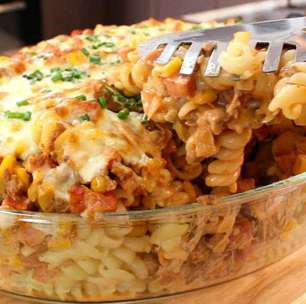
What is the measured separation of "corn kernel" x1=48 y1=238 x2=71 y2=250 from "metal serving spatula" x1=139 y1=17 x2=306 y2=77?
35cm

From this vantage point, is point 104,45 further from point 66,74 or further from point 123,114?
point 123,114

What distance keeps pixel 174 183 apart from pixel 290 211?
242 mm

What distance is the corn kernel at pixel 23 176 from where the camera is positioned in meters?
1.12

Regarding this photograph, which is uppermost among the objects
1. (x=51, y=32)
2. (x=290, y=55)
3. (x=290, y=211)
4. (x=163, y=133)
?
(x=290, y=55)

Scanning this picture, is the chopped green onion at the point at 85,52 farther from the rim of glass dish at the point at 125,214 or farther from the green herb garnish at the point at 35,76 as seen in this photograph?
the rim of glass dish at the point at 125,214

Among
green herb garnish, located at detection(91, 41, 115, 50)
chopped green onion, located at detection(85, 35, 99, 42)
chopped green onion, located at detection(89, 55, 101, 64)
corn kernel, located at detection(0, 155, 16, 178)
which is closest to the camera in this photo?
corn kernel, located at detection(0, 155, 16, 178)

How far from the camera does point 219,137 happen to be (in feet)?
3.59

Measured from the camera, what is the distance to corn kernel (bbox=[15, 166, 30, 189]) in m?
1.12

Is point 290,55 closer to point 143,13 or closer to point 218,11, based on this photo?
point 218,11

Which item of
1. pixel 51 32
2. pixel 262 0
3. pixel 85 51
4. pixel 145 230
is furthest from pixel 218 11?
pixel 145 230

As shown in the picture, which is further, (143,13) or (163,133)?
(143,13)

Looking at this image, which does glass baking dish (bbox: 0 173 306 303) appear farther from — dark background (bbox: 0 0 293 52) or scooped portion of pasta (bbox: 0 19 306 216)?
dark background (bbox: 0 0 293 52)

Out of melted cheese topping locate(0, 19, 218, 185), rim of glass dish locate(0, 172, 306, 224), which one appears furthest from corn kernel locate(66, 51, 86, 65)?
rim of glass dish locate(0, 172, 306, 224)

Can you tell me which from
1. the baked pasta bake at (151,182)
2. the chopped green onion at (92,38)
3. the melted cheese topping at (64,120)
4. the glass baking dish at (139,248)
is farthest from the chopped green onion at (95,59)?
the glass baking dish at (139,248)
